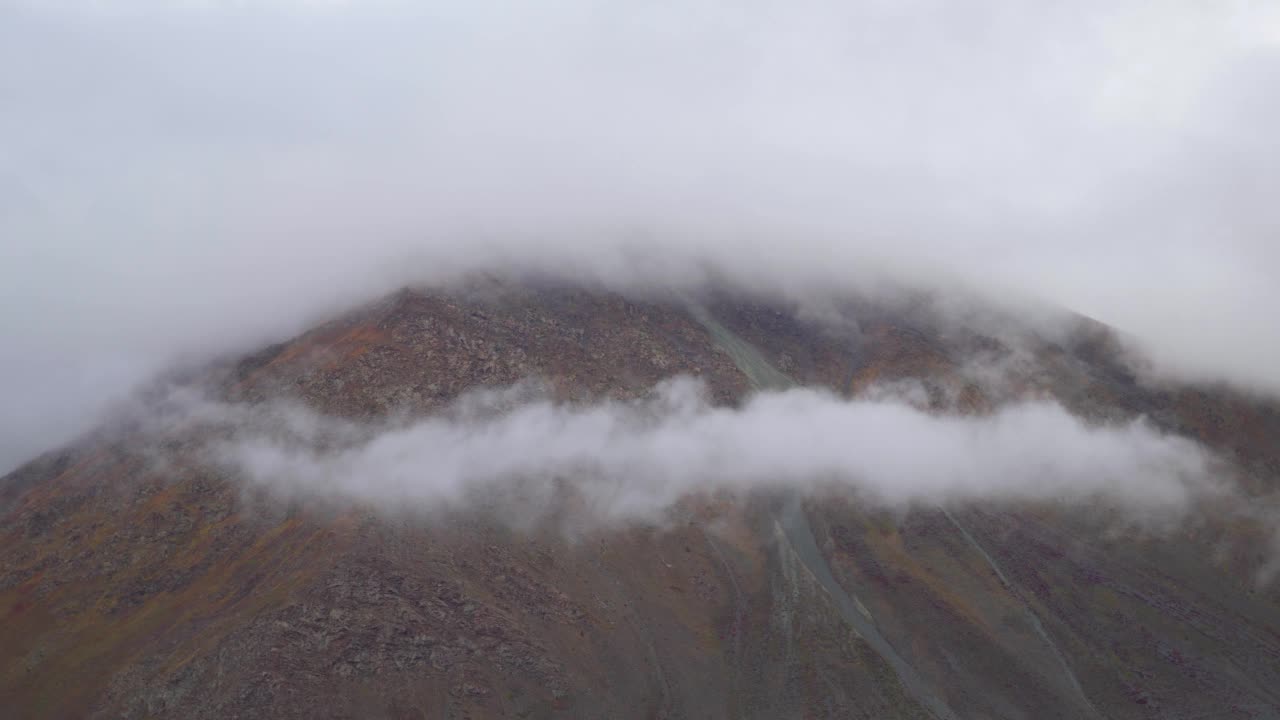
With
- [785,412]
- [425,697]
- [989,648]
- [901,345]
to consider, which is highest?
[901,345]

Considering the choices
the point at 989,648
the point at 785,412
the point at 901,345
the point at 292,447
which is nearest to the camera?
the point at 989,648

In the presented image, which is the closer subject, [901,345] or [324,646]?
[324,646]

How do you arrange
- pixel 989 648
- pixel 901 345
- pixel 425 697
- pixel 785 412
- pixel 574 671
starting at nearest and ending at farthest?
pixel 425 697 < pixel 574 671 < pixel 989 648 < pixel 785 412 < pixel 901 345

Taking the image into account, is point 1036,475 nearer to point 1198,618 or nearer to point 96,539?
point 1198,618

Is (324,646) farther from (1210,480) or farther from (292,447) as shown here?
(1210,480)

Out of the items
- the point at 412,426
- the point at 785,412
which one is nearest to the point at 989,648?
the point at 785,412

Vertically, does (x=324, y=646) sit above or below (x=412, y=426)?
below
